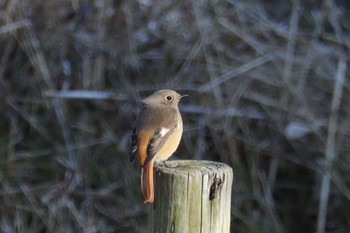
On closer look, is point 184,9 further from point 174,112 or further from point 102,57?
point 174,112

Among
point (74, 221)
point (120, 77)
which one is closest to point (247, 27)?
→ point (120, 77)

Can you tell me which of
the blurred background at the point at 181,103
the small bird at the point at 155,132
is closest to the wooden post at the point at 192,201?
the small bird at the point at 155,132

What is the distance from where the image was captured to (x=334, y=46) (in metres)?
5.95

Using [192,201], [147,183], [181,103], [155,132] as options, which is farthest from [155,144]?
[181,103]

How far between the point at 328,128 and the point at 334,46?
0.71 metres

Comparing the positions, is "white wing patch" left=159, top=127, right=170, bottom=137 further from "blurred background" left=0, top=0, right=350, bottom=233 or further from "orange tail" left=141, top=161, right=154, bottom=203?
"blurred background" left=0, top=0, right=350, bottom=233

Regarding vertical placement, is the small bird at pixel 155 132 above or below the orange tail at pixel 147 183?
above

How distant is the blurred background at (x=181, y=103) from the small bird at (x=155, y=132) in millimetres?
1708

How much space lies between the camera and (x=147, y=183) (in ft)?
11.4

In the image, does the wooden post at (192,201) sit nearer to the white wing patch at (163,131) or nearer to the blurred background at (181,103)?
the white wing patch at (163,131)

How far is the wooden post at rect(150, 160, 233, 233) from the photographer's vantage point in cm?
276

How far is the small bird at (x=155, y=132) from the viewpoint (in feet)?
12.6

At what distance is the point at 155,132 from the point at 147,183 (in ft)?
1.87

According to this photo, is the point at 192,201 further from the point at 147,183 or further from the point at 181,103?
the point at 181,103
